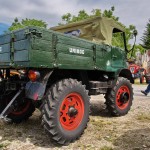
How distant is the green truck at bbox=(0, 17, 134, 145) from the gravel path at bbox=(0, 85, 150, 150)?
25cm

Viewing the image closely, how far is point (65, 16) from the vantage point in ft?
109

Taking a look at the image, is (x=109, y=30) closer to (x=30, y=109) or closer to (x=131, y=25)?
(x=30, y=109)

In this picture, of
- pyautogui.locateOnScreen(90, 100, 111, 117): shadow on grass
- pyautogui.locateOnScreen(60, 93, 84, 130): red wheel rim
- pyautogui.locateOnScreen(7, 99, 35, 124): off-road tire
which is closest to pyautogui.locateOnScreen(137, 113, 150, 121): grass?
pyautogui.locateOnScreen(90, 100, 111, 117): shadow on grass

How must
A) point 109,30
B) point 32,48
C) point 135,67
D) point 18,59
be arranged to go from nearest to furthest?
point 32,48 < point 18,59 < point 109,30 < point 135,67

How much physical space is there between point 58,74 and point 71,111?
927mm

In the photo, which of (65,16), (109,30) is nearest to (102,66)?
(109,30)

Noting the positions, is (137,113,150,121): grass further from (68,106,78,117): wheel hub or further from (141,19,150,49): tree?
(141,19,150,49): tree

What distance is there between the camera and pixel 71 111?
486 cm

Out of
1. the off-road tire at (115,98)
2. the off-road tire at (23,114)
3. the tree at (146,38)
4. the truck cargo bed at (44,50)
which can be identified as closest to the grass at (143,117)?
the off-road tire at (115,98)

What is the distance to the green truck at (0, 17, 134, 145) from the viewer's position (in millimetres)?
4480

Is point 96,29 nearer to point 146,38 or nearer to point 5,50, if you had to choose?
point 5,50

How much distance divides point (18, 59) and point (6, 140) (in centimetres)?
150

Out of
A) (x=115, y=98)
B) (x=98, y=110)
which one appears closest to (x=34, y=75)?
(x=115, y=98)

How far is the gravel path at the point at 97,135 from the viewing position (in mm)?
4562
